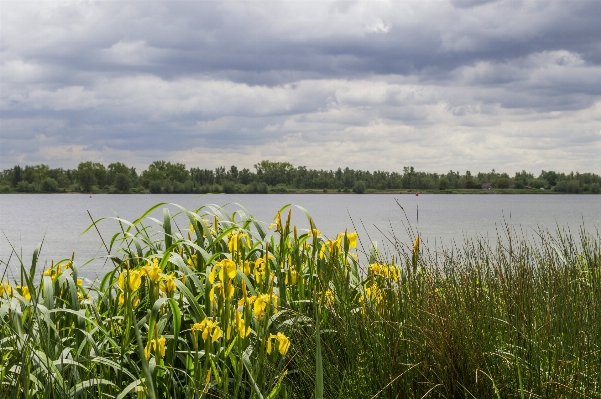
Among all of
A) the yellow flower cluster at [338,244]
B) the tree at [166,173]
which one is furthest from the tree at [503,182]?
the yellow flower cluster at [338,244]

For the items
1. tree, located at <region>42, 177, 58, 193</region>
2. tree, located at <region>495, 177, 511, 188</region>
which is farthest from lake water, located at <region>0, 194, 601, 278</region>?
tree, located at <region>495, 177, 511, 188</region>

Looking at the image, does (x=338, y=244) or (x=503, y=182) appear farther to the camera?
(x=503, y=182)

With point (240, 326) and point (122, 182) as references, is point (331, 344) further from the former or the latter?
point (122, 182)

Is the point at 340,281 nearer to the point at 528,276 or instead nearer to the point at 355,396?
the point at 355,396

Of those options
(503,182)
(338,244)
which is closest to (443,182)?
(503,182)

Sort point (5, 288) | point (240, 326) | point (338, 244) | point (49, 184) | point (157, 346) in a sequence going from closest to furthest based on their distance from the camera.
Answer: point (157, 346) < point (240, 326) < point (5, 288) < point (338, 244) < point (49, 184)

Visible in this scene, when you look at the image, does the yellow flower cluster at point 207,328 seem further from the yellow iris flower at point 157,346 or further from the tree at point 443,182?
the tree at point 443,182

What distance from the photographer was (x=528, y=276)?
10.2ft

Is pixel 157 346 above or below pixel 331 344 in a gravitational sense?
above

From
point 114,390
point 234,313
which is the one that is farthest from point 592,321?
point 114,390

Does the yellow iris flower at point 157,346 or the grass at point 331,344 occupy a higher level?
the yellow iris flower at point 157,346

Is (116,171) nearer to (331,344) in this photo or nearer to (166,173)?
(166,173)

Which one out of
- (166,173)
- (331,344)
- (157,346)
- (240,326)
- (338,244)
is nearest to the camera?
(157,346)

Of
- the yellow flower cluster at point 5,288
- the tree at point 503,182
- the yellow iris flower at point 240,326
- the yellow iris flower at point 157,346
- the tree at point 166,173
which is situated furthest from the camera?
the tree at point 503,182
